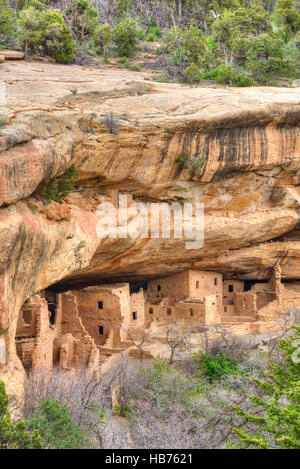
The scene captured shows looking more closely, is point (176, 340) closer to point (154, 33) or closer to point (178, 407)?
point (178, 407)

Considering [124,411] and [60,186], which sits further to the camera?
[124,411]

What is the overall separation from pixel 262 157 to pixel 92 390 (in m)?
9.60

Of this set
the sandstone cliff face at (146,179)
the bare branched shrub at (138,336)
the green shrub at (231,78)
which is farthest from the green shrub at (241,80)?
the bare branched shrub at (138,336)

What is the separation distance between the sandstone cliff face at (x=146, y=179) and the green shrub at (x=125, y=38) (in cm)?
808

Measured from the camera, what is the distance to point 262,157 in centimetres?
2344

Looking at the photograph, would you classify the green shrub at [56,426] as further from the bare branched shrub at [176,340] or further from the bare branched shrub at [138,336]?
the bare branched shrub at [176,340]

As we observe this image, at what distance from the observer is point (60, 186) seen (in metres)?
19.5

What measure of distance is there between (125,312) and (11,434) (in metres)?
9.84

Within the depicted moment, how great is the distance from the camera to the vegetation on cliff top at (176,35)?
2847 cm

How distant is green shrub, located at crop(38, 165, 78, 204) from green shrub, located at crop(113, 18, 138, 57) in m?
15.1

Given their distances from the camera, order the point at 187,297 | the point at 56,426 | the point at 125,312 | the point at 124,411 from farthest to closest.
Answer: the point at 187,297, the point at 125,312, the point at 124,411, the point at 56,426

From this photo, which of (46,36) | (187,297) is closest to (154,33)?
(46,36)

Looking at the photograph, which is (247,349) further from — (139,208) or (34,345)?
(34,345)

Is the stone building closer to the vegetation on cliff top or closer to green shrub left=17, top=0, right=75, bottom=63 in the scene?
the vegetation on cliff top
